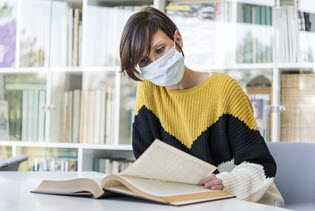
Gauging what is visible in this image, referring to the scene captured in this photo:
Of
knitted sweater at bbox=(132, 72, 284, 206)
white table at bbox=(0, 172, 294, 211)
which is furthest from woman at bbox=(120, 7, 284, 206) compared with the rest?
white table at bbox=(0, 172, 294, 211)

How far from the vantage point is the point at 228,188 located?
1004 millimetres

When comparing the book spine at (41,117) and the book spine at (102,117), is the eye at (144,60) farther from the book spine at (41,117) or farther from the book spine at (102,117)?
the book spine at (41,117)

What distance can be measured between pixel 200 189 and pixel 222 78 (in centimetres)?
58

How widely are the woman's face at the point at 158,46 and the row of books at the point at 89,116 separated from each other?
1339 mm

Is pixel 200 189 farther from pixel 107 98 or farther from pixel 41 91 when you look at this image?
pixel 41 91

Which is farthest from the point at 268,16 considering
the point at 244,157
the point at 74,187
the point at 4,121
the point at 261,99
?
the point at 74,187

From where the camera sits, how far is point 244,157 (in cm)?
116

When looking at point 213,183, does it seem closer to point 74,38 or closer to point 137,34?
point 137,34

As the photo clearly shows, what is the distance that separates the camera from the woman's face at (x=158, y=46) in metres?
1.29

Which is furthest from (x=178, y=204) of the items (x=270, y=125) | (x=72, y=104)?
(x=72, y=104)

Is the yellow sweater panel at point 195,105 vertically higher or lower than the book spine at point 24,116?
higher

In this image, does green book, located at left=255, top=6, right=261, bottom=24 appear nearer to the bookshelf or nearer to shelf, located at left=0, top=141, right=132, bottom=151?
the bookshelf

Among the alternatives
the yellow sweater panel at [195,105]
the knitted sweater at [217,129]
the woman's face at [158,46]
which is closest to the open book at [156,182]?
the knitted sweater at [217,129]

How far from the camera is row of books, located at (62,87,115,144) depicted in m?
2.67
